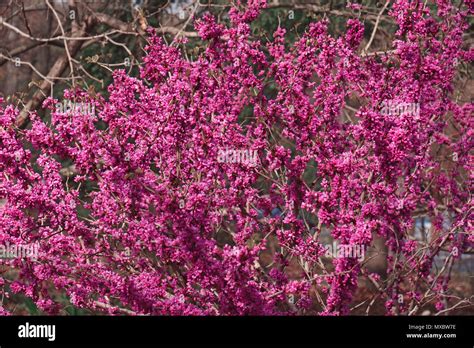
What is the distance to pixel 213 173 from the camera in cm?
543

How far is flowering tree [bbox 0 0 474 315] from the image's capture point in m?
5.23

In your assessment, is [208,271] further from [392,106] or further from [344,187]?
[392,106]

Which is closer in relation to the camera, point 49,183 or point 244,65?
point 49,183

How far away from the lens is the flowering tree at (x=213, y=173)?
5227 millimetres

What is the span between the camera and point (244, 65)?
5848mm

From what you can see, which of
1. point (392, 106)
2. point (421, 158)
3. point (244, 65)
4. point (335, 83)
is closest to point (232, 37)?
point (244, 65)

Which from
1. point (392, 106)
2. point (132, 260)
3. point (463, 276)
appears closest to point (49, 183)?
point (132, 260)

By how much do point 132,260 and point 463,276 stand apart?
11819 mm
